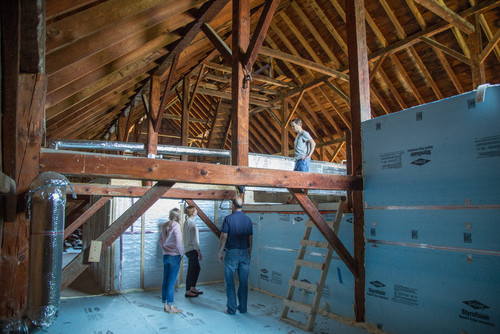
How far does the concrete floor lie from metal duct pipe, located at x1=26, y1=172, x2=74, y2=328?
2291 millimetres

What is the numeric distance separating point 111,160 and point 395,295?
3.09 m

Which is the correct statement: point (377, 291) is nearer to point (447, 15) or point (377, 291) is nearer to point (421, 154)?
point (421, 154)

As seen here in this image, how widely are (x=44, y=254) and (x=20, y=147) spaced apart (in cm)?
72

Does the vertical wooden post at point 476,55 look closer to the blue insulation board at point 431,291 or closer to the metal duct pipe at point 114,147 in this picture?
the blue insulation board at point 431,291

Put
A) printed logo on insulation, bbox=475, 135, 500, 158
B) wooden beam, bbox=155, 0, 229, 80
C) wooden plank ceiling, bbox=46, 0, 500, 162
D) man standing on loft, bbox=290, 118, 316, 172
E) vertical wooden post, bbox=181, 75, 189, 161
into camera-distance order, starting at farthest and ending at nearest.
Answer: vertical wooden post, bbox=181, 75, 189, 161 → man standing on loft, bbox=290, 118, 316, 172 → wooden beam, bbox=155, 0, 229, 80 → printed logo on insulation, bbox=475, 135, 500, 158 → wooden plank ceiling, bbox=46, 0, 500, 162

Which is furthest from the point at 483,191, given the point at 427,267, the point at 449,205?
the point at 427,267

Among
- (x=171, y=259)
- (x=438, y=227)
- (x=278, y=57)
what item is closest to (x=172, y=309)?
(x=171, y=259)

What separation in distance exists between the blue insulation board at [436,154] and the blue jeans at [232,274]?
74.2 inches

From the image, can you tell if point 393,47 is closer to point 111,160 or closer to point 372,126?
point 372,126

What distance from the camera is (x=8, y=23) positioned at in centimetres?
166

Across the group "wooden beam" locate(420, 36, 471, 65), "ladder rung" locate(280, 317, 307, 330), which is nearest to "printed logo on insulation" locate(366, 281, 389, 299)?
"ladder rung" locate(280, 317, 307, 330)

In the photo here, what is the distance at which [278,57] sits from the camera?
26.7 feet

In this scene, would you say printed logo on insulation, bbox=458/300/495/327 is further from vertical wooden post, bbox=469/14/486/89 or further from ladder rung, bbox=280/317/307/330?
vertical wooden post, bbox=469/14/486/89

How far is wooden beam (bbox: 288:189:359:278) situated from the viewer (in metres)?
3.71
